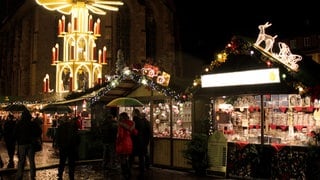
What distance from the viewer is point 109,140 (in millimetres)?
16281

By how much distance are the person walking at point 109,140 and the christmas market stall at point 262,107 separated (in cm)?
321

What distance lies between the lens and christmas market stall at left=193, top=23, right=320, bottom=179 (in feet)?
39.6

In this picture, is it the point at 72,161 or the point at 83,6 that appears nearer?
the point at 72,161

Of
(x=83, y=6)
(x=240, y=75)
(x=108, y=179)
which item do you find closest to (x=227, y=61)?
(x=240, y=75)

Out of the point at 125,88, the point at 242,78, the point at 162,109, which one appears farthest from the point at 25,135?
the point at 125,88

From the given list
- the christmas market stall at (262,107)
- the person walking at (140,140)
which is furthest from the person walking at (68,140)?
the christmas market stall at (262,107)

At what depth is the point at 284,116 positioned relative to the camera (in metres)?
13.2

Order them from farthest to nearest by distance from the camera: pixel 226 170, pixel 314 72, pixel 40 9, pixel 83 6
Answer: pixel 40 9, pixel 83 6, pixel 226 170, pixel 314 72

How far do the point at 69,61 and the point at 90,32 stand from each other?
256cm

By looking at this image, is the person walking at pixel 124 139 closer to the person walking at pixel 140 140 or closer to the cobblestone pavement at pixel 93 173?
the cobblestone pavement at pixel 93 173

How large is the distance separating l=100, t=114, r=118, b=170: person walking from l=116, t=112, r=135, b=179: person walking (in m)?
2.74

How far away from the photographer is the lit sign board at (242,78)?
40.4 ft

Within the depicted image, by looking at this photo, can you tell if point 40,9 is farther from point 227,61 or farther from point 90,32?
point 227,61

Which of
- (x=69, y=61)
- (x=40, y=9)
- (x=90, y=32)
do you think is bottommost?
(x=69, y=61)
